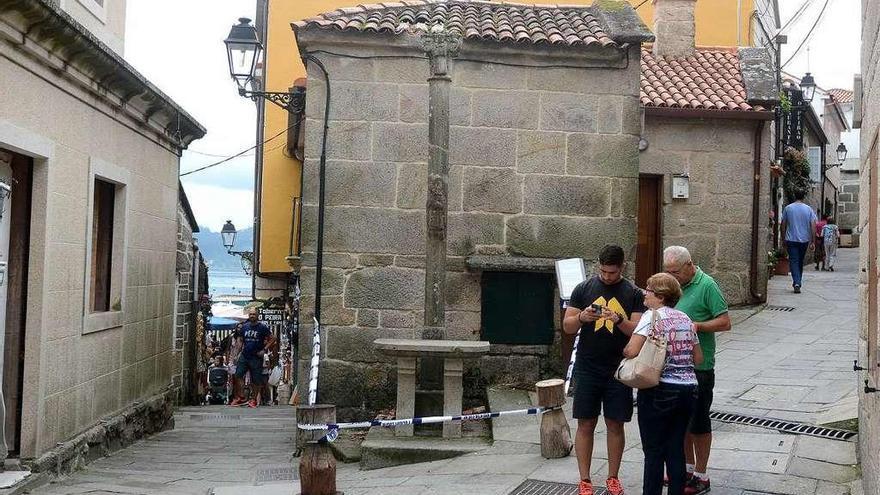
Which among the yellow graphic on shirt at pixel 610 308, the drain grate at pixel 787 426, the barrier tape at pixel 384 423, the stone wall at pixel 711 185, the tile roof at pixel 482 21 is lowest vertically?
the drain grate at pixel 787 426

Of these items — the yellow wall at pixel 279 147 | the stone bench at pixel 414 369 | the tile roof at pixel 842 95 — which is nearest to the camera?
the stone bench at pixel 414 369

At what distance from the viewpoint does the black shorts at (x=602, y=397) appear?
548cm

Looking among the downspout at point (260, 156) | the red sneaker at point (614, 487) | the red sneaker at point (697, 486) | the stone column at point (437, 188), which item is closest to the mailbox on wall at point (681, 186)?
the stone column at point (437, 188)

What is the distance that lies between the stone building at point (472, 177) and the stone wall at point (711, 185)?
4.78 metres

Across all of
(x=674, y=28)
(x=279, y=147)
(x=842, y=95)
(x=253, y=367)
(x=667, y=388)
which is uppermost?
(x=842, y=95)

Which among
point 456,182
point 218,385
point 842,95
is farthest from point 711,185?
point 842,95

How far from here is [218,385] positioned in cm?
1753

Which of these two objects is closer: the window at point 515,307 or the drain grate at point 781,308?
the window at point 515,307

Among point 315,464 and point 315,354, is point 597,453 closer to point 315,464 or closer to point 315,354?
point 315,464

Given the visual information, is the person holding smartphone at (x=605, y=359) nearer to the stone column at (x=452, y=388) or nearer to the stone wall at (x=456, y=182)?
the stone column at (x=452, y=388)

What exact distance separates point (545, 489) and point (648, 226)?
897 cm

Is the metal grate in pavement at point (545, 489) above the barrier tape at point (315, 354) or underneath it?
underneath

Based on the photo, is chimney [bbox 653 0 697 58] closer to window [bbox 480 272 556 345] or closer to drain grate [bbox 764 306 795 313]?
drain grate [bbox 764 306 795 313]

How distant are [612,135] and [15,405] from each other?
607 centimetres
